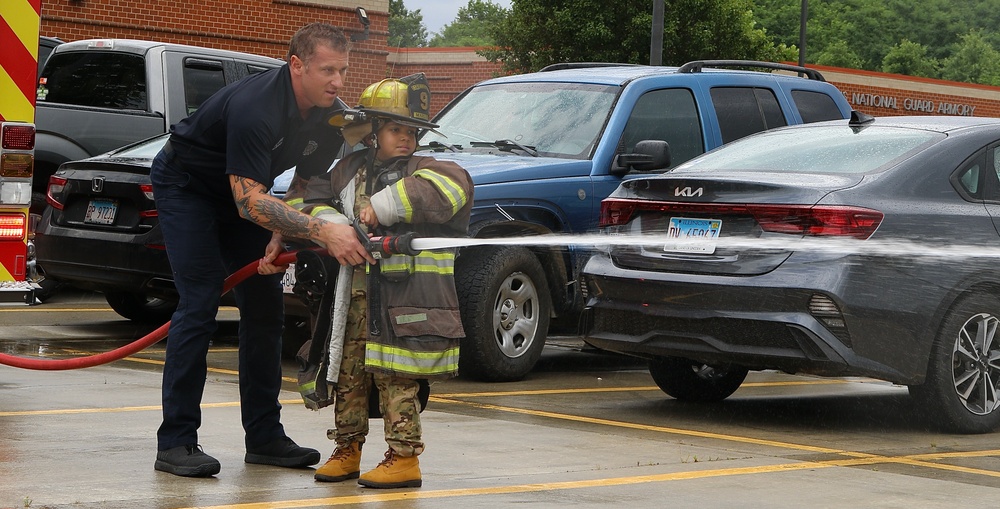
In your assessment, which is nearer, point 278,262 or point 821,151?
point 278,262

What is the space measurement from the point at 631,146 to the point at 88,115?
481 centimetres

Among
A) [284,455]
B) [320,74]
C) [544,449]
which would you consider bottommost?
[544,449]

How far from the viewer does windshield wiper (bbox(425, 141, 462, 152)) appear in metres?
9.62

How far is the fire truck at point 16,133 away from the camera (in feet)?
23.9

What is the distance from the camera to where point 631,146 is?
9.60m

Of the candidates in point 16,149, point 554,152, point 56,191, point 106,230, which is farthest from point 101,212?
point 554,152

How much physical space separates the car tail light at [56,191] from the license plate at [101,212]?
24 centimetres

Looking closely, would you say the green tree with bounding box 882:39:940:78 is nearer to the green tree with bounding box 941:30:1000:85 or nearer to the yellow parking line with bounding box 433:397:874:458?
the green tree with bounding box 941:30:1000:85

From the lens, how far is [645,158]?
29.9 feet

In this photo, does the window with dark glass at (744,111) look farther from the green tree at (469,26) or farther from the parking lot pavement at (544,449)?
the green tree at (469,26)

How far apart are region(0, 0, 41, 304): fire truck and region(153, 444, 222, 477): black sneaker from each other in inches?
83.9

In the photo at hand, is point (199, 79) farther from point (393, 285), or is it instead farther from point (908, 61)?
point (908, 61)

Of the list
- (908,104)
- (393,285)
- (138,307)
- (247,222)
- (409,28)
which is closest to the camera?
(393,285)

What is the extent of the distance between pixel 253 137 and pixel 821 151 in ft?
11.8
